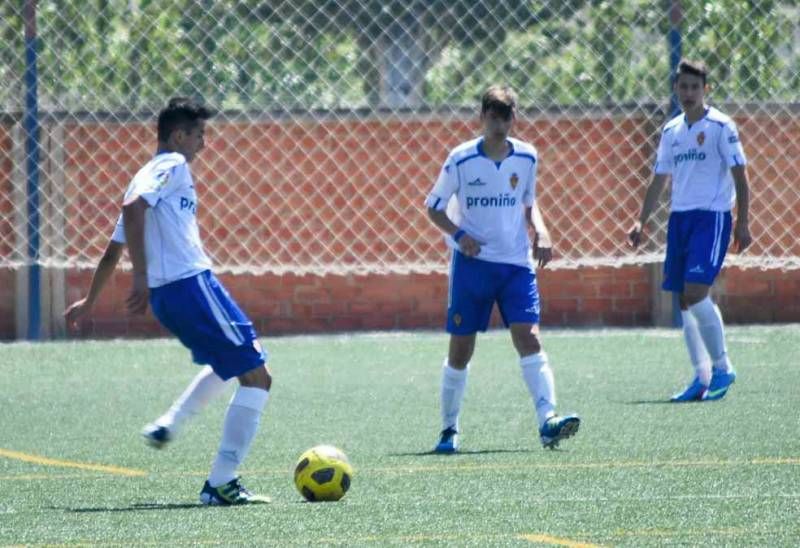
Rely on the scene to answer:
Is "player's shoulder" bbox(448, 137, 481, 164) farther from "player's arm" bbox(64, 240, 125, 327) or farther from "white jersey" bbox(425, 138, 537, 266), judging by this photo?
"player's arm" bbox(64, 240, 125, 327)

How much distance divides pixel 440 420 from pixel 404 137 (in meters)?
5.73

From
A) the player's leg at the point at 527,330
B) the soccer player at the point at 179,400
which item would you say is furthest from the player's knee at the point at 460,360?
the soccer player at the point at 179,400

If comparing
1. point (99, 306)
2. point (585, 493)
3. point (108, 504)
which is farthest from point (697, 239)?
point (99, 306)

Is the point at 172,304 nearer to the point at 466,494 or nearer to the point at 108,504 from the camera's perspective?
the point at 108,504

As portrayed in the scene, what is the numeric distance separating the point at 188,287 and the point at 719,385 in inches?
168

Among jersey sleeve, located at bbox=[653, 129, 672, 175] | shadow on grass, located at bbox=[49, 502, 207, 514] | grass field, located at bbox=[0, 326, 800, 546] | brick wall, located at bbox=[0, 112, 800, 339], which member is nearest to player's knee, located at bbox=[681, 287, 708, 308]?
grass field, located at bbox=[0, 326, 800, 546]

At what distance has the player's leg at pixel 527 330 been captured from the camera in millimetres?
8602

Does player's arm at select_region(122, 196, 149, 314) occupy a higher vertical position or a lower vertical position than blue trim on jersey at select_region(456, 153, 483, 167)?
lower

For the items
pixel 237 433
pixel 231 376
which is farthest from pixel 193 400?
pixel 237 433

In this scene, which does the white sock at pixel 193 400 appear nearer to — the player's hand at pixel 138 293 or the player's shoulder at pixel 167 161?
the player's hand at pixel 138 293

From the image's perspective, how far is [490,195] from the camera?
880 centimetres

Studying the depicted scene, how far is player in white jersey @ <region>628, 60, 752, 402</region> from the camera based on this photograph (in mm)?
10531

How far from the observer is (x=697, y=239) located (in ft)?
35.0

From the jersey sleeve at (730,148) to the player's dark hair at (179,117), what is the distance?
13.8 feet
